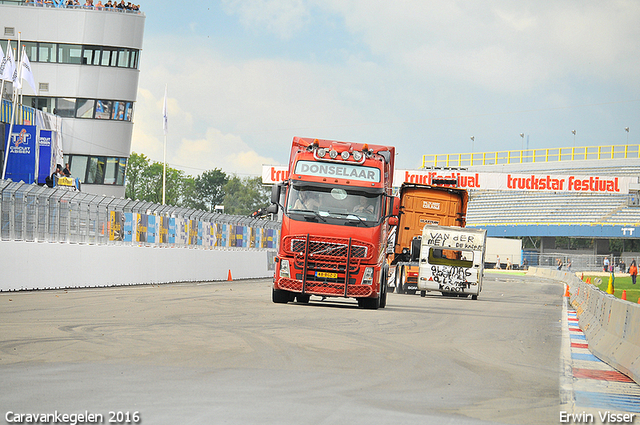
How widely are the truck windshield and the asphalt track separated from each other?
2871 mm

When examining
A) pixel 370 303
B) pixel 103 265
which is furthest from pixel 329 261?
pixel 103 265

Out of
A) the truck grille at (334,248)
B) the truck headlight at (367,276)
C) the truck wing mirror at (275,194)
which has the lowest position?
the truck headlight at (367,276)

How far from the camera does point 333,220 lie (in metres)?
18.9

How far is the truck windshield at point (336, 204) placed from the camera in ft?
62.0

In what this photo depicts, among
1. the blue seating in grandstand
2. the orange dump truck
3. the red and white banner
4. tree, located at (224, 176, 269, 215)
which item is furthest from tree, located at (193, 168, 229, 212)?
the orange dump truck

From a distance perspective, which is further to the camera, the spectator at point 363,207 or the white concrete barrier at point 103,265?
the white concrete barrier at point 103,265

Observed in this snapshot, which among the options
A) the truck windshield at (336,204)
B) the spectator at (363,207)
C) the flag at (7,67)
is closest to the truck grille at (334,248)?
the truck windshield at (336,204)

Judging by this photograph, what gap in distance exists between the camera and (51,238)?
78.2 feet

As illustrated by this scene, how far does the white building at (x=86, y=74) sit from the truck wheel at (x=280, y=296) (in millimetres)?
38213

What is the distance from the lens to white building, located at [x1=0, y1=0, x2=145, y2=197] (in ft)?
176

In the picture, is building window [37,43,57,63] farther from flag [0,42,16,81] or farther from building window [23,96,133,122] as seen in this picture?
flag [0,42,16,81]

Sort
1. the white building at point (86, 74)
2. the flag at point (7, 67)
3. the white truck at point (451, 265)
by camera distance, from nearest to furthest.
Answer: the white truck at point (451, 265), the flag at point (7, 67), the white building at point (86, 74)

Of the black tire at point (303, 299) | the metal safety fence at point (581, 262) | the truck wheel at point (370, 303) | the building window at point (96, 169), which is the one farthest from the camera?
the metal safety fence at point (581, 262)

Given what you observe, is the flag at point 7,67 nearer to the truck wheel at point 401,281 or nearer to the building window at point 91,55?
the building window at point 91,55
